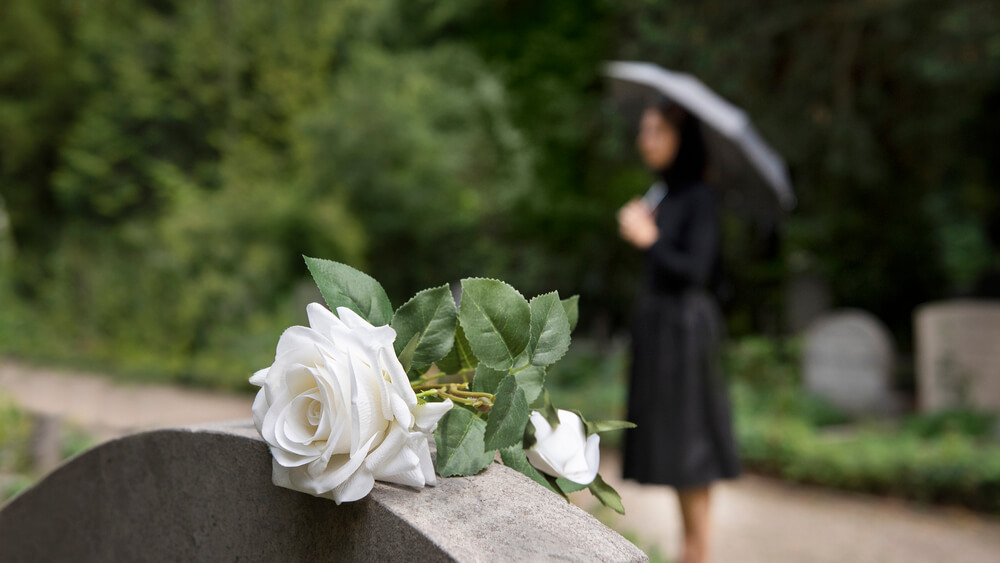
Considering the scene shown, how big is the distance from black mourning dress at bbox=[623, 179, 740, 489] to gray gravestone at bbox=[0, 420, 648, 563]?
218 centimetres

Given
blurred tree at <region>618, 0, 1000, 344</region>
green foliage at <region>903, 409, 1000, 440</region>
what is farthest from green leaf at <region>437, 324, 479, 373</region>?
blurred tree at <region>618, 0, 1000, 344</region>

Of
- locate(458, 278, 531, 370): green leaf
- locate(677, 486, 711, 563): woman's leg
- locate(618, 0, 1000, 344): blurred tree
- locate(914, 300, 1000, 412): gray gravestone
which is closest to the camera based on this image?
locate(458, 278, 531, 370): green leaf

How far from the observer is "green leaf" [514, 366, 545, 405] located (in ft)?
2.78

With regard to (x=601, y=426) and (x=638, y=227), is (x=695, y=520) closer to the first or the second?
(x=638, y=227)

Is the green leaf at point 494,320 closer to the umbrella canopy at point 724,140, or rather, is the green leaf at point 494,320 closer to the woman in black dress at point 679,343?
the woman in black dress at point 679,343

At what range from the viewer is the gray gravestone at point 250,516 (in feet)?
2.47

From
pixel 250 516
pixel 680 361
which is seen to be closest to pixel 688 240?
pixel 680 361

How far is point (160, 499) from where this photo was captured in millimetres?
1088

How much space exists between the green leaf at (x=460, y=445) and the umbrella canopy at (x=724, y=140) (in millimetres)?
2909

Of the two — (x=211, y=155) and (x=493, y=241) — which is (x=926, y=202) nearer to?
(x=493, y=241)

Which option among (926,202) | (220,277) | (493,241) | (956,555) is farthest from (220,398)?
(926,202)

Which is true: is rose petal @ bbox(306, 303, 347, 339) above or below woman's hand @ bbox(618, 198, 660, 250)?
below

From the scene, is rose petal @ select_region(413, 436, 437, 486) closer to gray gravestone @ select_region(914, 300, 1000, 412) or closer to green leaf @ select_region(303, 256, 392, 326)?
green leaf @ select_region(303, 256, 392, 326)

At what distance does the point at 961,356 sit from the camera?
7496 millimetres
